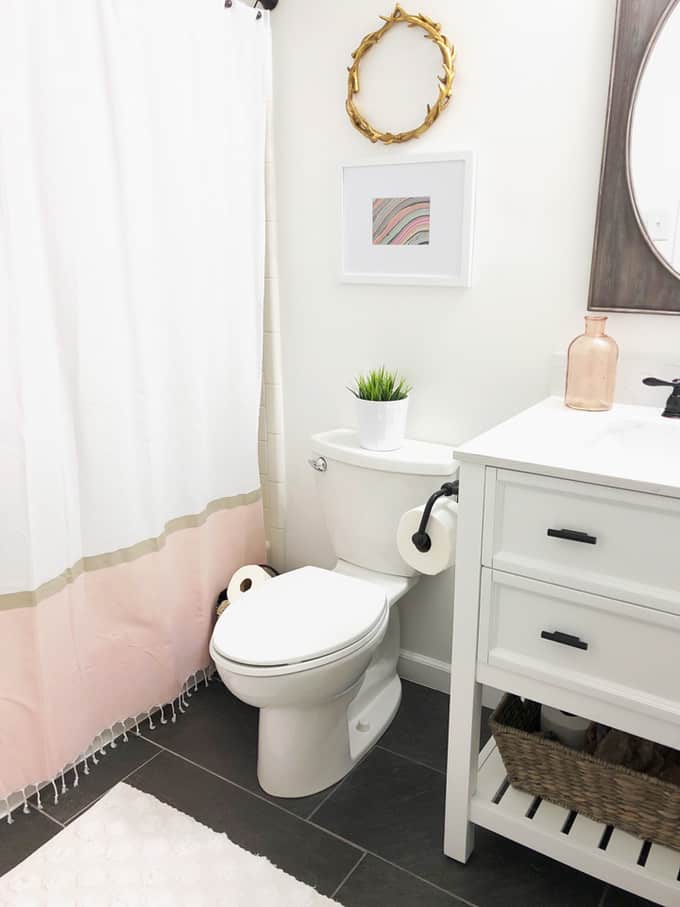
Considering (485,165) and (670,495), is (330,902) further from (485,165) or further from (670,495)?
(485,165)

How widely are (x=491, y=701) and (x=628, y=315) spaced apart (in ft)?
3.60

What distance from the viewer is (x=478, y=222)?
181cm

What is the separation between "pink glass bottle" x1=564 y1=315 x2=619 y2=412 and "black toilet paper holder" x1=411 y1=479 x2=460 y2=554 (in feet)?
1.10

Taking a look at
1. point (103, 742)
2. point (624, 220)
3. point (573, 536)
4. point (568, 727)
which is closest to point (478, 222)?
point (624, 220)

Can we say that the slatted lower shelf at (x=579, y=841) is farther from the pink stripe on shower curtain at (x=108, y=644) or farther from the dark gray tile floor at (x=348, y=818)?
the pink stripe on shower curtain at (x=108, y=644)

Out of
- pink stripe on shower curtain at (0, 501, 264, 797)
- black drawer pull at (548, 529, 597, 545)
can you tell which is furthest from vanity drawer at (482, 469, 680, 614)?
pink stripe on shower curtain at (0, 501, 264, 797)

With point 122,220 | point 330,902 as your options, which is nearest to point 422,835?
point 330,902

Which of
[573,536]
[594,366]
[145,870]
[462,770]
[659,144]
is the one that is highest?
[659,144]

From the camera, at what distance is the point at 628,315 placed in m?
1.66

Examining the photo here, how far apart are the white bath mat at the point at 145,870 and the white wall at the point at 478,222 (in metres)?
0.81

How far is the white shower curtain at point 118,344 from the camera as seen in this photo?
152 cm

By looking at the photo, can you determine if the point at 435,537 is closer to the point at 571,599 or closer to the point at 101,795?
the point at 571,599

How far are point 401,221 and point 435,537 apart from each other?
827 mm

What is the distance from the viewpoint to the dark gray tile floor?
1.53 meters
